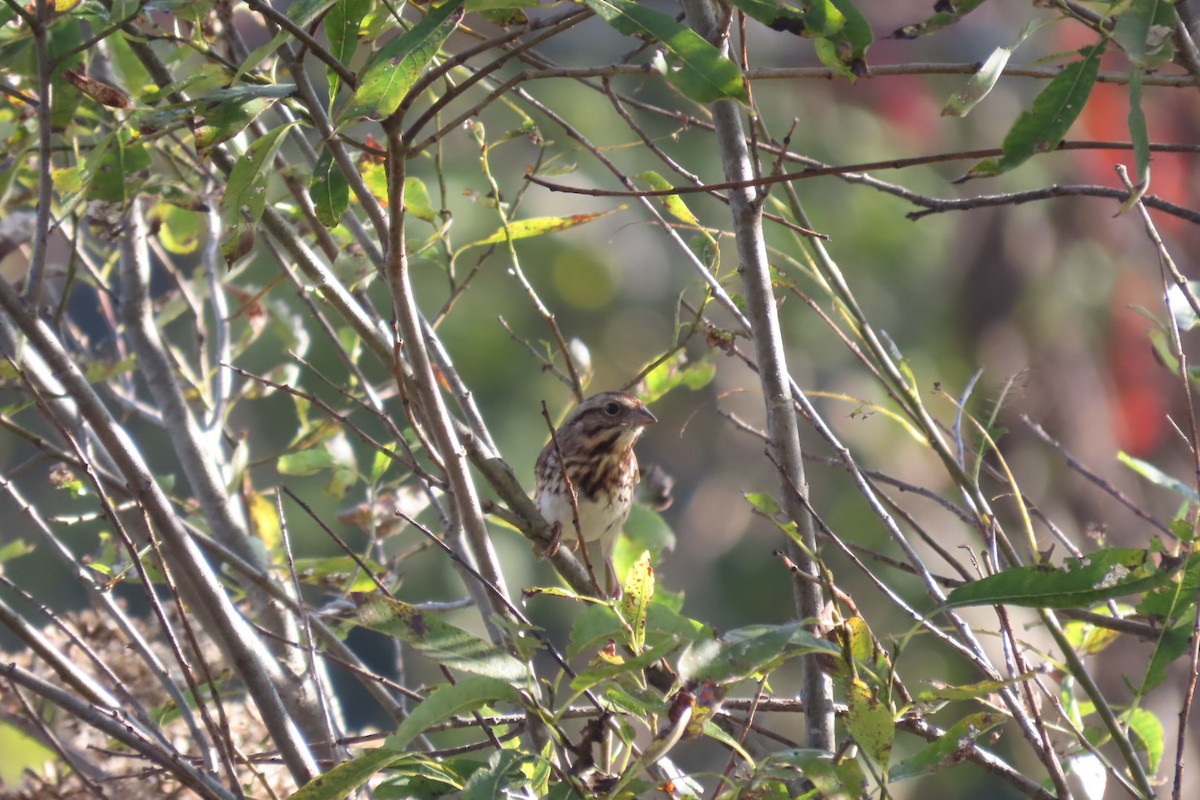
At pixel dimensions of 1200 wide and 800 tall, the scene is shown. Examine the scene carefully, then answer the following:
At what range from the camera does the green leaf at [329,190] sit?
159cm

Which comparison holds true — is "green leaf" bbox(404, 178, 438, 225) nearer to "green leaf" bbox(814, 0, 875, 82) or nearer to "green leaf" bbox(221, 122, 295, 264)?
"green leaf" bbox(221, 122, 295, 264)

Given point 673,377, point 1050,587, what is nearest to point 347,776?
point 1050,587

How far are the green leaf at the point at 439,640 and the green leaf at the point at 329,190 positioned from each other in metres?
0.53

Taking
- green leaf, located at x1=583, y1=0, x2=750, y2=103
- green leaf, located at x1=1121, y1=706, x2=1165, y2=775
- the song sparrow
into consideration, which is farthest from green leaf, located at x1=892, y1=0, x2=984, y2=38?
the song sparrow

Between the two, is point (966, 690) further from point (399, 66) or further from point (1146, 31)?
point (399, 66)

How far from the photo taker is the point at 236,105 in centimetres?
146

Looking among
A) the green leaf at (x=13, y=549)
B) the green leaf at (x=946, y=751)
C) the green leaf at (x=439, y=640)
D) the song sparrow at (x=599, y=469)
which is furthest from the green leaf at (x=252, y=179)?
the song sparrow at (x=599, y=469)

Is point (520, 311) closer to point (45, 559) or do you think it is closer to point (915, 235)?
point (915, 235)

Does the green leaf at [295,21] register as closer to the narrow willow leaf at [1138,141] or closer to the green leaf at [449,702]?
the green leaf at [449,702]

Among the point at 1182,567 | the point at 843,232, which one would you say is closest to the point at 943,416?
the point at 843,232

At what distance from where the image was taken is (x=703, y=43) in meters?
1.29

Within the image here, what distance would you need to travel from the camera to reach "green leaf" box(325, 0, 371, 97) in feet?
5.05

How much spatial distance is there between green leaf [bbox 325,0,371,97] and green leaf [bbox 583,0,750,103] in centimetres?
38

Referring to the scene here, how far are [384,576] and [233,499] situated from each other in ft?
1.71
